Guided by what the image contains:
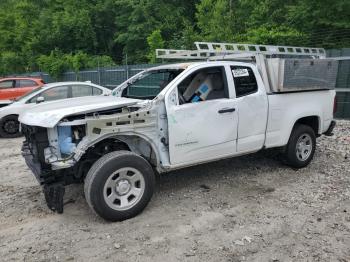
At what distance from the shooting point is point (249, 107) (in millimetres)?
5367

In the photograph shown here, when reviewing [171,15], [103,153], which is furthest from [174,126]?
[171,15]

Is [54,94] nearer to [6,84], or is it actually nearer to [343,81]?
[6,84]

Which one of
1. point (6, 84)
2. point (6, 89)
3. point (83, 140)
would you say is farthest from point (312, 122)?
point (6, 84)

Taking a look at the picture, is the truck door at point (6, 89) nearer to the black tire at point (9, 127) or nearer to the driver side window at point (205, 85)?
the black tire at point (9, 127)

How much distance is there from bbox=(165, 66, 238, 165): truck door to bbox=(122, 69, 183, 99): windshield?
0.33 metres

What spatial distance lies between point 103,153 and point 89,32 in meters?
27.8

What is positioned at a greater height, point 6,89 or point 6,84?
point 6,84

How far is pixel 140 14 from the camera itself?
25.7 m

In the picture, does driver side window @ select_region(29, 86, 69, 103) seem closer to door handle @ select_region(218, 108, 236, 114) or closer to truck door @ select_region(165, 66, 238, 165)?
truck door @ select_region(165, 66, 238, 165)

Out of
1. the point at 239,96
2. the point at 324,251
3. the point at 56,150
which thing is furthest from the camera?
the point at 239,96

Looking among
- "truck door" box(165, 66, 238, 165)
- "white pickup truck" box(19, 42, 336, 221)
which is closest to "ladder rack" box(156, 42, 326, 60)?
"white pickup truck" box(19, 42, 336, 221)

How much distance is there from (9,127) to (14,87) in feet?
10.4

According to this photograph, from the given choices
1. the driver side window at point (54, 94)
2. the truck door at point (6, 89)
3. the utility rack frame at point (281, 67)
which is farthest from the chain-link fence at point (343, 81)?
the truck door at point (6, 89)

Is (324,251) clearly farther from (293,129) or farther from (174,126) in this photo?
(293,129)
